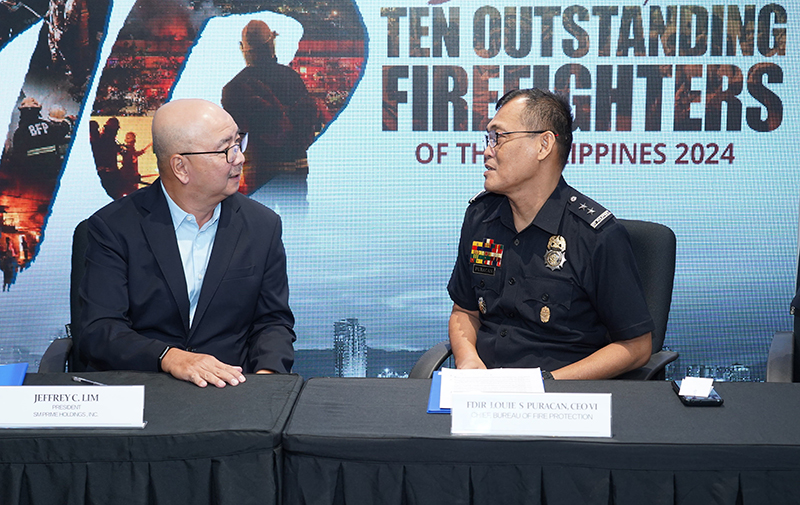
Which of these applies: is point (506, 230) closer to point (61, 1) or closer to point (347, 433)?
point (347, 433)

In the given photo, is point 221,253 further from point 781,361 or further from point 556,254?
point 781,361

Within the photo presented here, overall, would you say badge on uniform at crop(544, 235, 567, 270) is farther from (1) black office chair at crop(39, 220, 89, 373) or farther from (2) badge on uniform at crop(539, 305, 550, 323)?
(1) black office chair at crop(39, 220, 89, 373)

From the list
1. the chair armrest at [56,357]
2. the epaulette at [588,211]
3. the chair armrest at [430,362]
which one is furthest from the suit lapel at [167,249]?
the epaulette at [588,211]

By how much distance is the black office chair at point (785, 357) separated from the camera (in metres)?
2.13

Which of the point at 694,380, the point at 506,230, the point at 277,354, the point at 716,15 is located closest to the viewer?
the point at 694,380

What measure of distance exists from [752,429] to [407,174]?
2.55 meters

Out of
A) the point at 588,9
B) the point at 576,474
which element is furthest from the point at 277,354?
the point at 588,9

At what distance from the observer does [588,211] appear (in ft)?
7.29

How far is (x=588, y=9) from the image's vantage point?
11.8ft

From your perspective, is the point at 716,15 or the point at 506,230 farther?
the point at 716,15

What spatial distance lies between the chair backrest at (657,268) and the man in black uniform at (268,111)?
1.92 meters

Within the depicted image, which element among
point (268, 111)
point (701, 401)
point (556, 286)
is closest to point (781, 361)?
point (556, 286)

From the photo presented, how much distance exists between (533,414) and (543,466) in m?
0.09

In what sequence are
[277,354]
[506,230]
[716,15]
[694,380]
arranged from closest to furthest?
[694,380] → [277,354] → [506,230] → [716,15]
